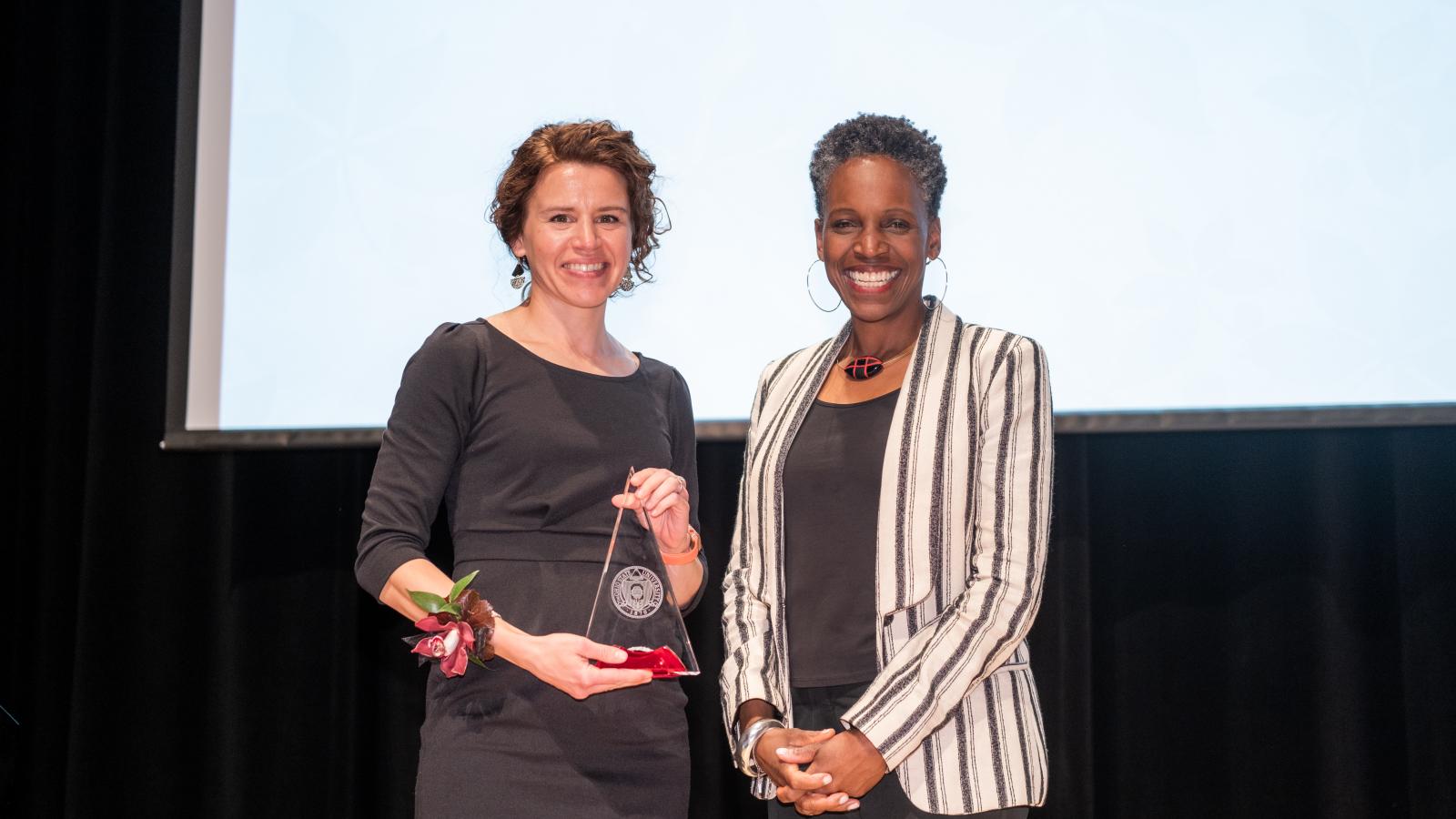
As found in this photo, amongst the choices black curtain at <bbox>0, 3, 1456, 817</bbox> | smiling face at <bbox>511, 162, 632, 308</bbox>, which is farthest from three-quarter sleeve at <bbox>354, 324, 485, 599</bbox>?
black curtain at <bbox>0, 3, 1456, 817</bbox>

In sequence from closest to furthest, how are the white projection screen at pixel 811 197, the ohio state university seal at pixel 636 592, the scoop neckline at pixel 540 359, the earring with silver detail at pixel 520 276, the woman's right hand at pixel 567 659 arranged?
the woman's right hand at pixel 567 659 → the ohio state university seal at pixel 636 592 → the scoop neckline at pixel 540 359 → the earring with silver detail at pixel 520 276 → the white projection screen at pixel 811 197

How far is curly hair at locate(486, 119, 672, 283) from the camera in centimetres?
162

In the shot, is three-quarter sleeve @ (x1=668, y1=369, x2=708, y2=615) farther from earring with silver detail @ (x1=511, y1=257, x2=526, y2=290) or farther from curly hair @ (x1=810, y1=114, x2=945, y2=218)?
curly hair @ (x1=810, y1=114, x2=945, y2=218)

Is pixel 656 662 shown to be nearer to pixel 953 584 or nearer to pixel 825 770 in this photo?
pixel 825 770

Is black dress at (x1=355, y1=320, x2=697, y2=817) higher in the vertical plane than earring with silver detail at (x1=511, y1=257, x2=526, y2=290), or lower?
lower

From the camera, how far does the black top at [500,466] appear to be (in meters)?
1.47

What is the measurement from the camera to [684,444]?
1737 millimetres

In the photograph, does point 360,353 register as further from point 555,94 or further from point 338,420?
point 555,94

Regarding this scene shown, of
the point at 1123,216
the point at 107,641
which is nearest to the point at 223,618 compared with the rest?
the point at 107,641

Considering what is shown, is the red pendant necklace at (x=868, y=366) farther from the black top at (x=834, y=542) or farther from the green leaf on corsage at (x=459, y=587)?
the green leaf on corsage at (x=459, y=587)

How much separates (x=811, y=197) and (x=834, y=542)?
122cm

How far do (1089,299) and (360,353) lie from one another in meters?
1.57

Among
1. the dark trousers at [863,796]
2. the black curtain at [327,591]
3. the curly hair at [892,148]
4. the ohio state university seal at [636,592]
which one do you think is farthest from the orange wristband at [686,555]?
the black curtain at [327,591]

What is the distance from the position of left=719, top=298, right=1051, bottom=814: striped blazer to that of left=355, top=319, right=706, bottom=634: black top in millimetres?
252
